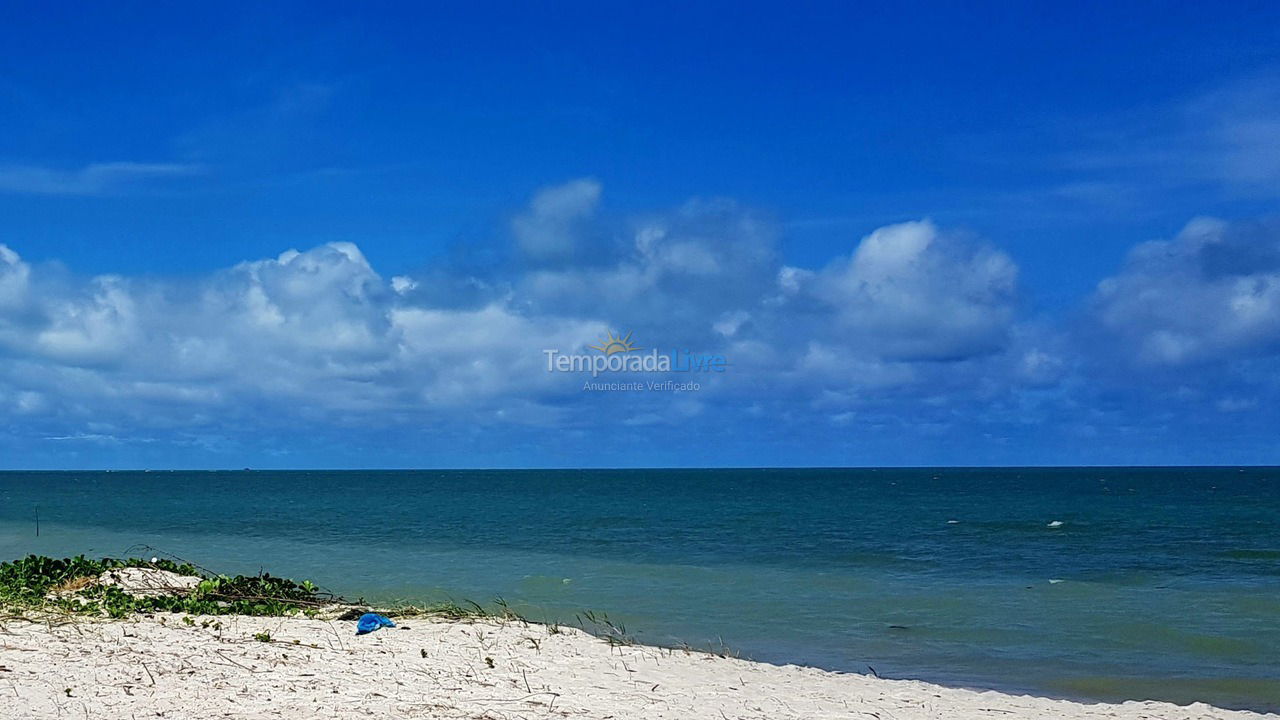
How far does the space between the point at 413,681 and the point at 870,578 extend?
17.2 metres

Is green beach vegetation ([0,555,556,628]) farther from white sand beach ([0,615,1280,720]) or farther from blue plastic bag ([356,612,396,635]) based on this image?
blue plastic bag ([356,612,396,635])

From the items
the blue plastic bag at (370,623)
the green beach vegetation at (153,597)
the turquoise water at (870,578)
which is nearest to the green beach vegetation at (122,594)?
the green beach vegetation at (153,597)

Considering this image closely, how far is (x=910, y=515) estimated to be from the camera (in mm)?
57219

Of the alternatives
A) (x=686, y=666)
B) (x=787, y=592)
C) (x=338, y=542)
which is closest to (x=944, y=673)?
(x=686, y=666)

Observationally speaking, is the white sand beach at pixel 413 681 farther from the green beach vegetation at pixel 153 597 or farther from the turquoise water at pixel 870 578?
the turquoise water at pixel 870 578

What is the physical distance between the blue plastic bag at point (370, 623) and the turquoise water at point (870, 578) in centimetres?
441

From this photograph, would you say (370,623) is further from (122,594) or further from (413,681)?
(122,594)

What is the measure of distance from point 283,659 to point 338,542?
1092 inches

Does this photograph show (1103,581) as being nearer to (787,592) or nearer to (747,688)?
(787,592)

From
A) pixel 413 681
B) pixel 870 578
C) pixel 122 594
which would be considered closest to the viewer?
pixel 413 681

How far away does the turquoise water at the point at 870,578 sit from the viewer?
15078 mm

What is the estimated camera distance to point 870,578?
2536 cm

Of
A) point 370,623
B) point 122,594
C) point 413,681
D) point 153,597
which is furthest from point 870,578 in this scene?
point 122,594

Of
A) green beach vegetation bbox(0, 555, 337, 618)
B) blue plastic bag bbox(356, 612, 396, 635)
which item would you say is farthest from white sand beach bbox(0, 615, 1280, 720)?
green beach vegetation bbox(0, 555, 337, 618)
